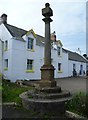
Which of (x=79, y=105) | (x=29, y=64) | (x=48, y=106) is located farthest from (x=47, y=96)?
(x=29, y=64)

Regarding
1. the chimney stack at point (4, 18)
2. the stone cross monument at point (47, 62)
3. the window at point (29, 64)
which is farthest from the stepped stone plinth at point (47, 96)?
the chimney stack at point (4, 18)

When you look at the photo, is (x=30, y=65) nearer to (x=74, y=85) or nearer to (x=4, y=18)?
(x=4, y=18)

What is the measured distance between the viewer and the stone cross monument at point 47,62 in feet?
27.2

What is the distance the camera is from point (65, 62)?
1128 inches

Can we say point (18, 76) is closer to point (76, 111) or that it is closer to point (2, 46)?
point (2, 46)

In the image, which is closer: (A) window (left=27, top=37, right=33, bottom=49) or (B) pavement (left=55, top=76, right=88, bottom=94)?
(B) pavement (left=55, top=76, right=88, bottom=94)

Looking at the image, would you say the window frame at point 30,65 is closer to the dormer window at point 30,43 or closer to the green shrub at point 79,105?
the dormer window at point 30,43

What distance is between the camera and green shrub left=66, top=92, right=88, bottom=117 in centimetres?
622

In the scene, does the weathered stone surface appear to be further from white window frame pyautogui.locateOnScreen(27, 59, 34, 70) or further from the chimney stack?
the chimney stack

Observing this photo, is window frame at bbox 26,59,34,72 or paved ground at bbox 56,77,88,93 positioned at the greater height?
window frame at bbox 26,59,34,72

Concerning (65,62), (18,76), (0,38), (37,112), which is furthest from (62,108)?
(65,62)

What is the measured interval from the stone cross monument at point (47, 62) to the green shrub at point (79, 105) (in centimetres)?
162

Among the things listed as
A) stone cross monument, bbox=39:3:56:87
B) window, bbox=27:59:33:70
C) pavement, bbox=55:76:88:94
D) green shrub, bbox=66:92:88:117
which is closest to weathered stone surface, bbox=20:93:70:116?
green shrub, bbox=66:92:88:117

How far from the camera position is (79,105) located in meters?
6.46
